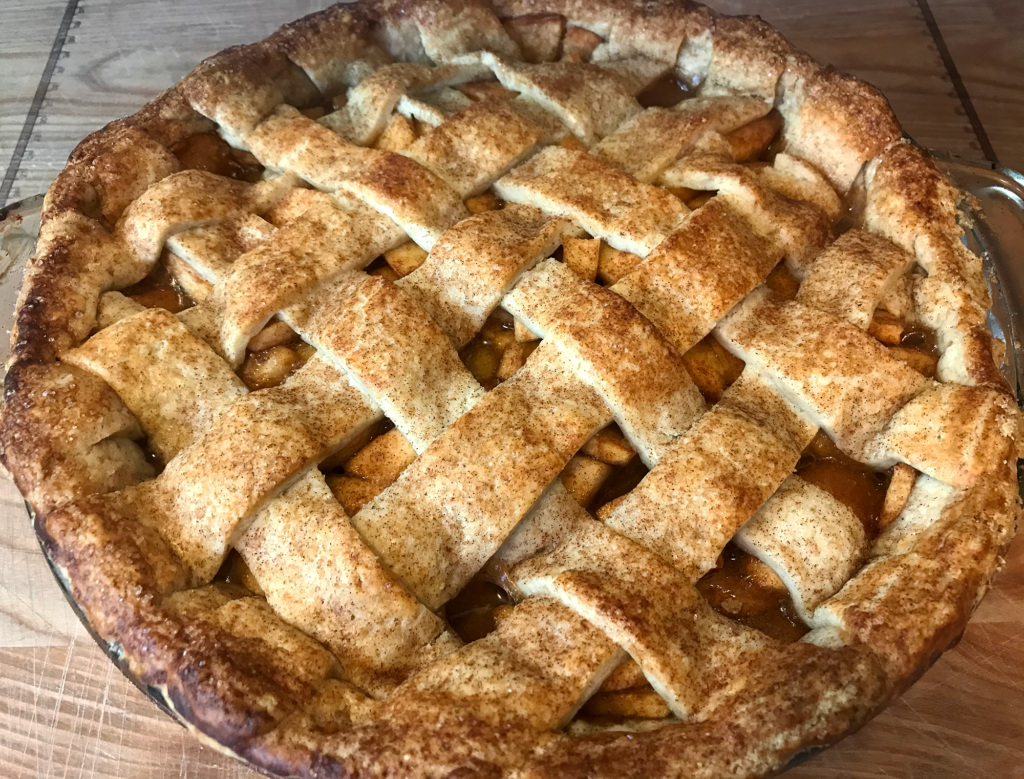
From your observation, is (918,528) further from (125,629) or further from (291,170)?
(291,170)

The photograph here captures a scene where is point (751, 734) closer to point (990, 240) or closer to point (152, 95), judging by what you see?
point (990, 240)

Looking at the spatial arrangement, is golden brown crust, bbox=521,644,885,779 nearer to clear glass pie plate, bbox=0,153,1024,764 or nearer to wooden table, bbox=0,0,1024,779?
wooden table, bbox=0,0,1024,779

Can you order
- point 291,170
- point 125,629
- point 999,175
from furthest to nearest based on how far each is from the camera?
1. point 999,175
2. point 291,170
3. point 125,629

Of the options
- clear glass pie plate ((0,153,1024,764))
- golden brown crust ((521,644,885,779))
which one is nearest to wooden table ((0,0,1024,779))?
clear glass pie plate ((0,153,1024,764))

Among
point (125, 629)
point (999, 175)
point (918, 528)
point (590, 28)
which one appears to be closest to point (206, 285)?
point (125, 629)

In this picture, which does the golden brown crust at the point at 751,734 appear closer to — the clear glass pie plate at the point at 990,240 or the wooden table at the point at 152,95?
the wooden table at the point at 152,95

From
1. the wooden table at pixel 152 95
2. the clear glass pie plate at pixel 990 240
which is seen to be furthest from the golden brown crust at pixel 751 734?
the clear glass pie plate at pixel 990 240
